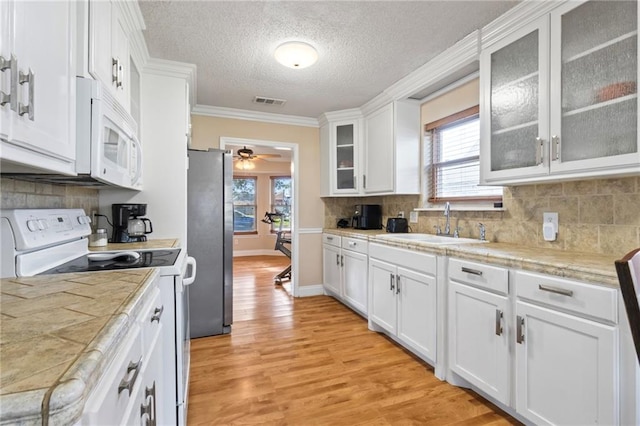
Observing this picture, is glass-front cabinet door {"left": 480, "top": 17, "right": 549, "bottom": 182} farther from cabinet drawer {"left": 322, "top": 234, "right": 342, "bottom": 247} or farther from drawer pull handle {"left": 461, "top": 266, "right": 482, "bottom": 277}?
cabinet drawer {"left": 322, "top": 234, "right": 342, "bottom": 247}

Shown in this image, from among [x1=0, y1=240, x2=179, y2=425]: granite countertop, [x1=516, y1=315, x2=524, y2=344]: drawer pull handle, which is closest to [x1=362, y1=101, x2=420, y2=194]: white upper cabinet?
[x1=516, y1=315, x2=524, y2=344]: drawer pull handle

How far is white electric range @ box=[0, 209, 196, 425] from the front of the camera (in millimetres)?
1099

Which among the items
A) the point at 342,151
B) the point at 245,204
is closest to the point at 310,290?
the point at 342,151

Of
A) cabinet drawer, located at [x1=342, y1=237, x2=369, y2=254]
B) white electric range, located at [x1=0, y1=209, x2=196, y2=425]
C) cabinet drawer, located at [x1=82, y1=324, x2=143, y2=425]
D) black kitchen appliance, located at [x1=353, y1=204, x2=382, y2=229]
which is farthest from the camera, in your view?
black kitchen appliance, located at [x1=353, y1=204, x2=382, y2=229]

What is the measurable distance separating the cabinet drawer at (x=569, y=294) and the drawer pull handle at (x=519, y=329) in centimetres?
11

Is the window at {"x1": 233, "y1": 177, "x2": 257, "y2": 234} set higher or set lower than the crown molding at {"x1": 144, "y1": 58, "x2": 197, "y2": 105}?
lower

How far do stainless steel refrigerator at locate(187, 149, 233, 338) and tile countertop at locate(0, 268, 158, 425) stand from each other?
1.81 meters

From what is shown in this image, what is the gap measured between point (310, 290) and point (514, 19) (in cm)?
345

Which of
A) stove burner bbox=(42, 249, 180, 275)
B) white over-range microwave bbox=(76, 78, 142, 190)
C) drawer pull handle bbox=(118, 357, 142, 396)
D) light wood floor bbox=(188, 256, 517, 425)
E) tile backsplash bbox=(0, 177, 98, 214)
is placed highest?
white over-range microwave bbox=(76, 78, 142, 190)

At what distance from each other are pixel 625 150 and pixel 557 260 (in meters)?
0.58

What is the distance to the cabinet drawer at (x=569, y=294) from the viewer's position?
4.05ft

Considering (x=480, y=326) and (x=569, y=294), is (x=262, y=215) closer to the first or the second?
(x=480, y=326)

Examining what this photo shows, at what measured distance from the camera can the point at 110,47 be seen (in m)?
1.48

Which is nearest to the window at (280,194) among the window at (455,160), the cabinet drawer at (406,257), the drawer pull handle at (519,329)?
the window at (455,160)
